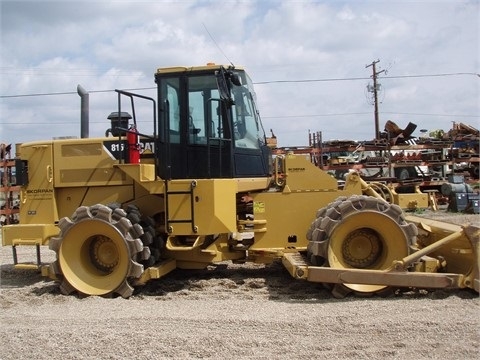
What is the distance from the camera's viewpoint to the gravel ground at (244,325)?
435 cm

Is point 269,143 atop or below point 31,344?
atop

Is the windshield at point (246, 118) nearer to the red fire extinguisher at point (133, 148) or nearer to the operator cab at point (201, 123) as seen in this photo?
the operator cab at point (201, 123)

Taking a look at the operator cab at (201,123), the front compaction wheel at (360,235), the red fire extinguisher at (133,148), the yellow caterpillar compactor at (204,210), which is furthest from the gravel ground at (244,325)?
the red fire extinguisher at (133,148)

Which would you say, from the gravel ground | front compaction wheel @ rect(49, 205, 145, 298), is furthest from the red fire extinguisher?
the gravel ground

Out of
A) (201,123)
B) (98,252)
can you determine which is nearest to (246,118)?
(201,123)

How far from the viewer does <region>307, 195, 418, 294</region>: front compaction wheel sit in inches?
242

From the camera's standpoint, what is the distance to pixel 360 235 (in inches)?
250

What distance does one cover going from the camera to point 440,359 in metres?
4.12

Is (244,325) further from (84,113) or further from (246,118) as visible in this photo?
(84,113)

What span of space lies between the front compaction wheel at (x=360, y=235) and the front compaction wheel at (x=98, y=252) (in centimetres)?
231

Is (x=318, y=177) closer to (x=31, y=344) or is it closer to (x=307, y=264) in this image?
(x=307, y=264)

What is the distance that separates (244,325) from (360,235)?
219cm

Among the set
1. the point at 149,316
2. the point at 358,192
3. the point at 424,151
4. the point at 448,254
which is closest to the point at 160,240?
the point at 149,316

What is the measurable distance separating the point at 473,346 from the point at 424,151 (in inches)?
696
